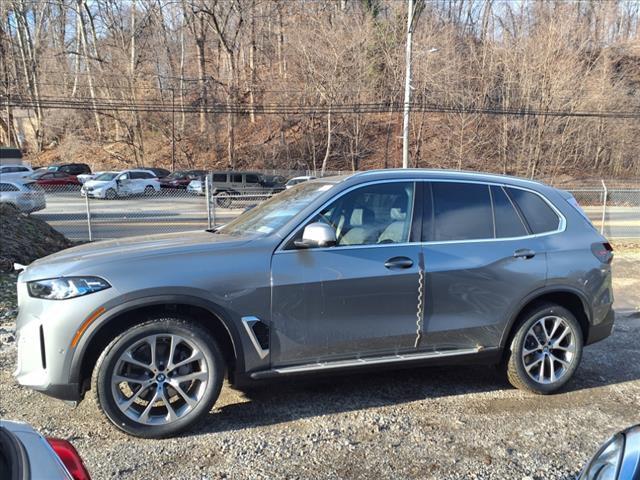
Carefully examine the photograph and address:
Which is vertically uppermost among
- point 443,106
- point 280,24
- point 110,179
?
point 280,24

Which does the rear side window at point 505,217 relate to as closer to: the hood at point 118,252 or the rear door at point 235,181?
the hood at point 118,252

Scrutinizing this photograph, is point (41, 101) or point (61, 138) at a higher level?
point (41, 101)

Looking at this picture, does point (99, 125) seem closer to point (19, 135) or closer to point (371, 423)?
point (19, 135)

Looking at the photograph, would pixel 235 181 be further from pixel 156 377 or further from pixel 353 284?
pixel 156 377

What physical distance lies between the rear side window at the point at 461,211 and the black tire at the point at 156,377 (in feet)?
6.04

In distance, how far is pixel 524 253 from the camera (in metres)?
4.08

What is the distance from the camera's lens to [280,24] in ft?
169

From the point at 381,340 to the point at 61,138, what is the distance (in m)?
58.7

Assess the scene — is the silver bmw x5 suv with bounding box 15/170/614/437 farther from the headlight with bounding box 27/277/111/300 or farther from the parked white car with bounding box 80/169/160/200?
the parked white car with bounding box 80/169/160/200

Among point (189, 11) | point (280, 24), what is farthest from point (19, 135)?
point (280, 24)

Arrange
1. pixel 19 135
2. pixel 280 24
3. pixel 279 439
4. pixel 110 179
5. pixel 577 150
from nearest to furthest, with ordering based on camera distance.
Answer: pixel 279 439 < pixel 110 179 < pixel 577 150 < pixel 280 24 < pixel 19 135

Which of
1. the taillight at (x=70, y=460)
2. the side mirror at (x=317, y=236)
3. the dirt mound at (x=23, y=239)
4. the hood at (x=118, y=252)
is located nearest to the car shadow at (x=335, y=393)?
the side mirror at (x=317, y=236)

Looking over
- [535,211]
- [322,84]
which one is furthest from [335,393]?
[322,84]

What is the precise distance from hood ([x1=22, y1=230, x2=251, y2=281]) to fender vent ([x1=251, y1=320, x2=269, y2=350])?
22.6 inches
